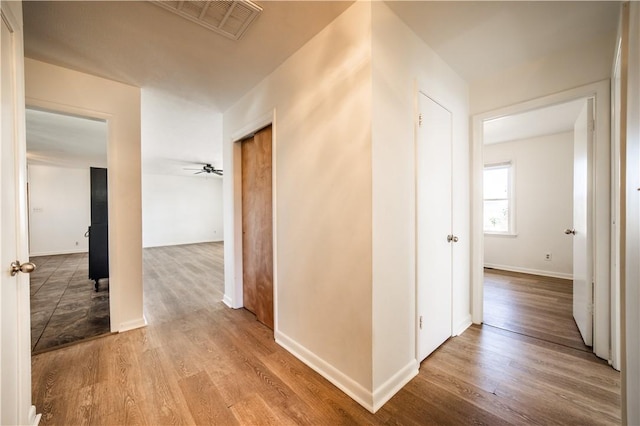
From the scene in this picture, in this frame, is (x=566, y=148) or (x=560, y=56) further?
(x=566, y=148)

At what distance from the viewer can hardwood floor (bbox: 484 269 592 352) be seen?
238 cm

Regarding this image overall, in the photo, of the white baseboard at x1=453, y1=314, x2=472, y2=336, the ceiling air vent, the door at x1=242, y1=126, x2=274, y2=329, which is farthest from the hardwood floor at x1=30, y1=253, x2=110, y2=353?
the white baseboard at x1=453, y1=314, x2=472, y2=336

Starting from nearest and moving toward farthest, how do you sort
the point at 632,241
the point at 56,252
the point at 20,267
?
the point at 632,241 → the point at 20,267 → the point at 56,252

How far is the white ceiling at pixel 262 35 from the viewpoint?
162 cm

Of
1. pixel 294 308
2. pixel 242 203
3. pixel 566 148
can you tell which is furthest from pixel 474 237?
pixel 566 148

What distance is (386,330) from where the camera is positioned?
1612 mm

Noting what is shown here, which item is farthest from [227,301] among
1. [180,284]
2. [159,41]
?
[159,41]

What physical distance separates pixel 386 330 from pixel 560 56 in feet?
8.78

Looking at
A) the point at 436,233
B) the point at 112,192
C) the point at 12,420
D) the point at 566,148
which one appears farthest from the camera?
the point at 566,148

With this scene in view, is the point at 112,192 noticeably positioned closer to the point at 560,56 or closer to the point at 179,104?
the point at 179,104

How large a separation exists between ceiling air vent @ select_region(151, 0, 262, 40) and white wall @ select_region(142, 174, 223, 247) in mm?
8045

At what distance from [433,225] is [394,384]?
119 centimetres

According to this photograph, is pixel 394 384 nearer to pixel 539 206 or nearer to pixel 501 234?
pixel 501 234

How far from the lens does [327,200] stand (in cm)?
182
